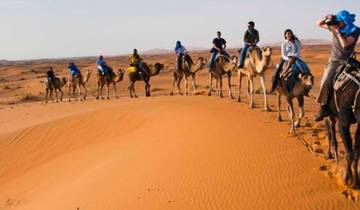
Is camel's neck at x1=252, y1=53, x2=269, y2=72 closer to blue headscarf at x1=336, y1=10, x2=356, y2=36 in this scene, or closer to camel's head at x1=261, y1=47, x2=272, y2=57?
camel's head at x1=261, y1=47, x2=272, y2=57

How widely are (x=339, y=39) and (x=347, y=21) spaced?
322 millimetres

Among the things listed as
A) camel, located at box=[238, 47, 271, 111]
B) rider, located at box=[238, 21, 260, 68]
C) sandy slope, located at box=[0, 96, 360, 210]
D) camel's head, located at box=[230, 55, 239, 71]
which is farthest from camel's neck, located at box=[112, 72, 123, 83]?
rider, located at box=[238, 21, 260, 68]

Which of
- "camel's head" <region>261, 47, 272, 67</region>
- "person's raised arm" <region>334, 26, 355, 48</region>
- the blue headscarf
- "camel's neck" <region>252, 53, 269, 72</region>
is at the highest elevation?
the blue headscarf

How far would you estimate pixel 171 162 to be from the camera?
11070 millimetres

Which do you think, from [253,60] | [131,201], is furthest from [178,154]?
[253,60]

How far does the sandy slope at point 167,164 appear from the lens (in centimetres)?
885

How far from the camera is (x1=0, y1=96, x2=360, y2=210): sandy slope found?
348 inches

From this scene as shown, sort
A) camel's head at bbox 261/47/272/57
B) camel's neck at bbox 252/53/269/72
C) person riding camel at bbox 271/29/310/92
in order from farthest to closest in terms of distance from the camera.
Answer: camel's neck at bbox 252/53/269/72 → camel's head at bbox 261/47/272/57 → person riding camel at bbox 271/29/310/92

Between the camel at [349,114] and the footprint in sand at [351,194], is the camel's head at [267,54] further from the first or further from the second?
the footprint in sand at [351,194]

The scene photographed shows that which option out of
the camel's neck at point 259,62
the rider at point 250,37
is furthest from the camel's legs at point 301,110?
the rider at point 250,37

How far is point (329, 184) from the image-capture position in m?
8.69

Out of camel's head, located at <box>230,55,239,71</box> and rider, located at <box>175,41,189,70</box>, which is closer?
camel's head, located at <box>230,55,239,71</box>

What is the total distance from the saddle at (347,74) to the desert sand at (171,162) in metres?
1.78

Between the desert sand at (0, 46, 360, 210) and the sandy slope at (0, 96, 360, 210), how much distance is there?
0.07 ft
